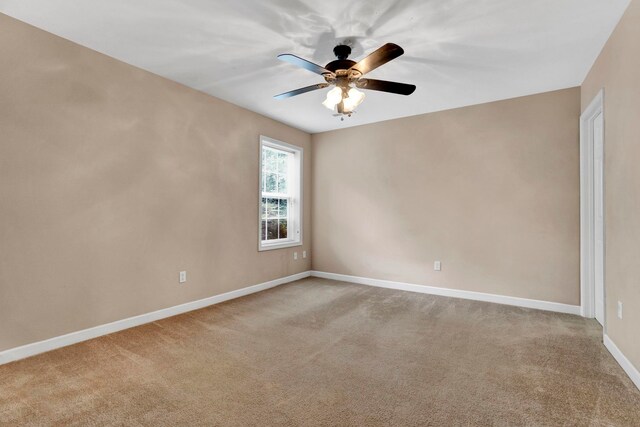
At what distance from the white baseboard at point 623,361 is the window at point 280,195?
377 centimetres

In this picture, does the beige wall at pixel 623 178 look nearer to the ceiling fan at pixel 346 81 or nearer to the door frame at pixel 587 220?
the door frame at pixel 587 220

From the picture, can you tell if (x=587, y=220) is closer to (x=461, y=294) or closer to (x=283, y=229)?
(x=461, y=294)

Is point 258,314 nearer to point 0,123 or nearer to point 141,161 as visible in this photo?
point 141,161

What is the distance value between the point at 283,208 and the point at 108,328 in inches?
114

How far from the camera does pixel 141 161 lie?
125 inches

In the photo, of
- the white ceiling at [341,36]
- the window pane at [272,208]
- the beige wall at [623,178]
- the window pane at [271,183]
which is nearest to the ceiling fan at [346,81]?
the white ceiling at [341,36]

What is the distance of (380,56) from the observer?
86.1 inches

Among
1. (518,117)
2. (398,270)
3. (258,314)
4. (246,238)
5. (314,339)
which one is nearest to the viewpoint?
(314,339)

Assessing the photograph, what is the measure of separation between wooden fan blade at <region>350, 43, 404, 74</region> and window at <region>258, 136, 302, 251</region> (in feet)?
8.14

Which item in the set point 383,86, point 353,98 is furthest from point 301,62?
point 383,86

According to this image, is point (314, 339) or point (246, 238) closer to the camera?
point (314, 339)

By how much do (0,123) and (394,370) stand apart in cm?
334

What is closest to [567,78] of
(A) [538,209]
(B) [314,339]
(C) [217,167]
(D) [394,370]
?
(A) [538,209]

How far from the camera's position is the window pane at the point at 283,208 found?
5184 mm
